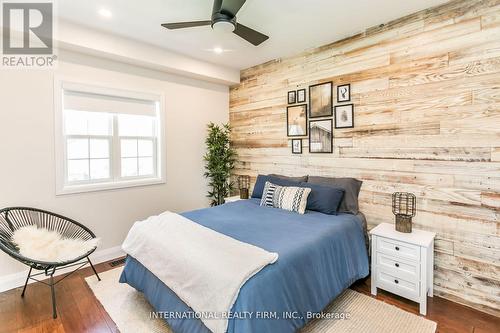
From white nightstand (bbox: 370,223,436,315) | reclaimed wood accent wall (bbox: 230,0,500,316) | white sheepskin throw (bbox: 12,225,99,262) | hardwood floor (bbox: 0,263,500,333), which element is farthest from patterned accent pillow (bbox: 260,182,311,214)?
white sheepskin throw (bbox: 12,225,99,262)

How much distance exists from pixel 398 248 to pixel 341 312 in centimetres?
77

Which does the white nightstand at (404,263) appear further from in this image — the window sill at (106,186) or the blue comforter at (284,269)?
the window sill at (106,186)

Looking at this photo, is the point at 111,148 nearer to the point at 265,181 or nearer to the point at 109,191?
the point at 109,191

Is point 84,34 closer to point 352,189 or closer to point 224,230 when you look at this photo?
point 224,230

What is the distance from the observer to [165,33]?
3004mm

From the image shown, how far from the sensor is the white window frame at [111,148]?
2912 millimetres

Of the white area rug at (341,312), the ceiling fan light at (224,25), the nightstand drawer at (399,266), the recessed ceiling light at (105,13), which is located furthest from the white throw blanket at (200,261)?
the recessed ceiling light at (105,13)

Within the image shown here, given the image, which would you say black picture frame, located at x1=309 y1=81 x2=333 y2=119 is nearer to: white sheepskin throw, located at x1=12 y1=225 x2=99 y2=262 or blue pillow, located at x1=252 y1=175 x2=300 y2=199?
blue pillow, located at x1=252 y1=175 x2=300 y2=199

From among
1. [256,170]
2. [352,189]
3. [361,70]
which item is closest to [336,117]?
[361,70]

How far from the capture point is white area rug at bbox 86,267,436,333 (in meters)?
1.97

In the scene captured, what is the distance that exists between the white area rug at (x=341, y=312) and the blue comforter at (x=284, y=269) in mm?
185

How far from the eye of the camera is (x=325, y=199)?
9.11ft

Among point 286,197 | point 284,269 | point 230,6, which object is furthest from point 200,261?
point 230,6

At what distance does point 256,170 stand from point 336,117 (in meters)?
1.60
